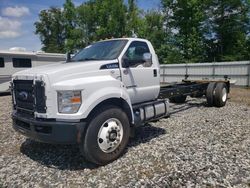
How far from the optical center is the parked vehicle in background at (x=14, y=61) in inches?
682

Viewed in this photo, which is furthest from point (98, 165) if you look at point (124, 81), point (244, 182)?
point (244, 182)

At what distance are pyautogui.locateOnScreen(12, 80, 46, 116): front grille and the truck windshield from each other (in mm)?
1485

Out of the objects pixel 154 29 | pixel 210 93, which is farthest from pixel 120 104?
pixel 154 29

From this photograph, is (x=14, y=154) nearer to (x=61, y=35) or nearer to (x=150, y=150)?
(x=150, y=150)

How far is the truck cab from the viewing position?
14.2 feet

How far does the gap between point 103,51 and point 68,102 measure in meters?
1.87

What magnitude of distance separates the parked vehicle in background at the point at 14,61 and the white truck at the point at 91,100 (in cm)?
1306

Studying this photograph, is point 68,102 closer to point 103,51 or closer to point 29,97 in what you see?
point 29,97

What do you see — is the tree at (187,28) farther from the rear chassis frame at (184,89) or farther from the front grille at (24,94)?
the front grille at (24,94)

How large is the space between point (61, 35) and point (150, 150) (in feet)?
171

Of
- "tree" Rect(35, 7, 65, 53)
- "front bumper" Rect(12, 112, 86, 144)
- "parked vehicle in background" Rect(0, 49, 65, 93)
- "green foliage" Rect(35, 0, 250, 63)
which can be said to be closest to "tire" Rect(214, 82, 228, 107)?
"front bumper" Rect(12, 112, 86, 144)

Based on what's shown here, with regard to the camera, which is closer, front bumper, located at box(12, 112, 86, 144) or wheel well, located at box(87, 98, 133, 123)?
front bumper, located at box(12, 112, 86, 144)

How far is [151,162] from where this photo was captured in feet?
16.0

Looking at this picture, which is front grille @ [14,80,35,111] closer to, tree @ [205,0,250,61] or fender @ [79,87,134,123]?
fender @ [79,87,134,123]
